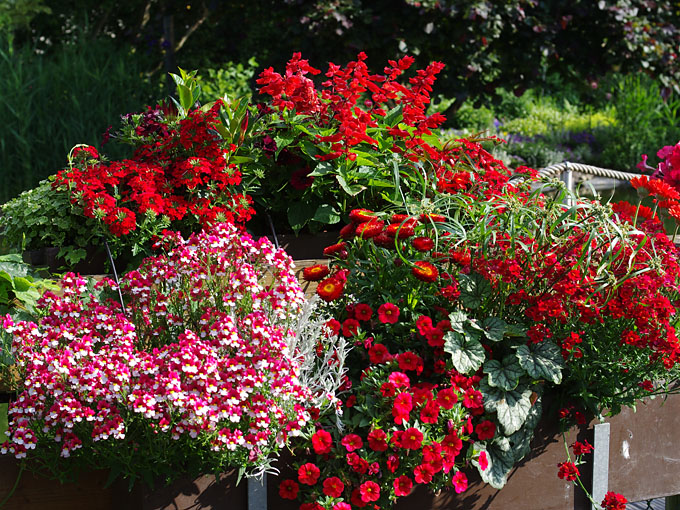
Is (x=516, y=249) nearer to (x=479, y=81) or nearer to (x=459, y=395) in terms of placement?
(x=459, y=395)

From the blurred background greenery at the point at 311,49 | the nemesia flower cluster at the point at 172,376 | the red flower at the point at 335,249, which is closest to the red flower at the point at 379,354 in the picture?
the nemesia flower cluster at the point at 172,376

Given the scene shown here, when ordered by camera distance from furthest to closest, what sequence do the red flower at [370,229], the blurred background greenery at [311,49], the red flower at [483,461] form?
the blurred background greenery at [311,49] → the red flower at [370,229] → the red flower at [483,461]

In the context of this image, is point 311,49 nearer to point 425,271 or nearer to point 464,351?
point 425,271

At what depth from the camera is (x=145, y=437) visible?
1533 mm

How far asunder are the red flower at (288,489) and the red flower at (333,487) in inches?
3.3

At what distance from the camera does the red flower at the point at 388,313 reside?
1.74 metres

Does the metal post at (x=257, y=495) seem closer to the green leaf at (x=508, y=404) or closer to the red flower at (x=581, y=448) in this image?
the green leaf at (x=508, y=404)

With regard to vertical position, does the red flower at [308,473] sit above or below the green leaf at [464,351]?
below

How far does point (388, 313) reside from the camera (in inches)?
68.8

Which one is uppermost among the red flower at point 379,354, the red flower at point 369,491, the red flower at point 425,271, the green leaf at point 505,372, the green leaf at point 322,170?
the green leaf at point 322,170

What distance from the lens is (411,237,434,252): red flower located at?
1815 millimetres

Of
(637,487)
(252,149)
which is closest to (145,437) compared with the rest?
(252,149)

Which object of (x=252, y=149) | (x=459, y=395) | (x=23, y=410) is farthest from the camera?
(x=252, y=149)

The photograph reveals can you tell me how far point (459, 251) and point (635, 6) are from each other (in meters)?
4.19
